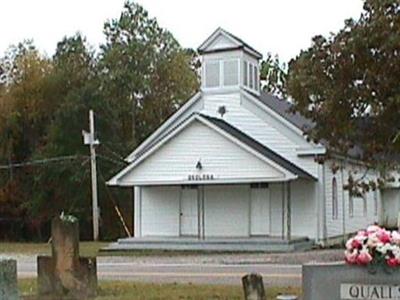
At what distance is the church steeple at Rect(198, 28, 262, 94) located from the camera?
120 feet

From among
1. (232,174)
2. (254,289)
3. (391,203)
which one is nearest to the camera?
(254,289)

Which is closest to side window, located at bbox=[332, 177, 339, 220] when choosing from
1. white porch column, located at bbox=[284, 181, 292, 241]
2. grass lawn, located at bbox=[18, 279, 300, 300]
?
white porch column, located at bbox=[284, 181, 292, 241]

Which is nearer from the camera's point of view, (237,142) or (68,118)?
(237,142)

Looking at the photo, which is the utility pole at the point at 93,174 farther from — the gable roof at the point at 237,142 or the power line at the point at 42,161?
the gable roof at the point at 237,142

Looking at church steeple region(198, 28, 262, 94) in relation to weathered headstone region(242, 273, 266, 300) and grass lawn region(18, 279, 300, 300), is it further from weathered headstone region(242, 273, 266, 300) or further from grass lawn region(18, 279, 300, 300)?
weathered headstone region(242, 273, 266, 300)

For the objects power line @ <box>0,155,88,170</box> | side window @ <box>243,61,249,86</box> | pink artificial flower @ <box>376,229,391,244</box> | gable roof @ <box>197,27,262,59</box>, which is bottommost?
pink artificial flower @ <box>376,229,391,244</box>

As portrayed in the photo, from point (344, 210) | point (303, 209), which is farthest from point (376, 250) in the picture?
point (344, 210)

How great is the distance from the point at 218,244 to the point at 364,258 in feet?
82.1

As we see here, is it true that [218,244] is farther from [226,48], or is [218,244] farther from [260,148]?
[226,48]

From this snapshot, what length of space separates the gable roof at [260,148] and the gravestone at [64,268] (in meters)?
18.4

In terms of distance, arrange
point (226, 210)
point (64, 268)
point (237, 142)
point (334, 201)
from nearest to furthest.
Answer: point (64, 268) → point (237, 142) → point (226, 210) → point (334, 201)

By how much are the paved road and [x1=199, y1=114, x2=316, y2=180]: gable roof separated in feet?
27.6

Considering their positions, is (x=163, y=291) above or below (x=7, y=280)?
below

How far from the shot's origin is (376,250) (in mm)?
8344
